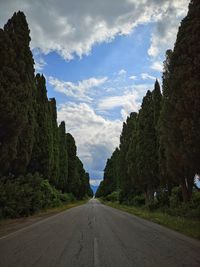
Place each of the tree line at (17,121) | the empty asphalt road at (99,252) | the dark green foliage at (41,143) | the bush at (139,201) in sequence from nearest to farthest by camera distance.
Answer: the empty asphalt road at (99,252) < the tree line at (17,121) < the dark green foliage at (41,143) < the bush at (139,201)

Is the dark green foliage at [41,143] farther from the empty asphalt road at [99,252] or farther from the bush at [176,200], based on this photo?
the empty asphalt road at [99,252]

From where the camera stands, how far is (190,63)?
687 inches

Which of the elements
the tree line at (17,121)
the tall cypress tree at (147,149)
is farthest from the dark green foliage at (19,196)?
the tall cypress tree at (147,149)

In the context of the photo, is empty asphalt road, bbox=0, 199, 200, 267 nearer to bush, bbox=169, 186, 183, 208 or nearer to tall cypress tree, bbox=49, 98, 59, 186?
bush, bbox=169, 186, 183, 208

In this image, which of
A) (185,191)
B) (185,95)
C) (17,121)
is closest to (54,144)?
(185,191)

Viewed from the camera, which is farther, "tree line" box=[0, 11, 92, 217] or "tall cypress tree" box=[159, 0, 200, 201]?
"tree line" box=[0, 11, 92, 217]

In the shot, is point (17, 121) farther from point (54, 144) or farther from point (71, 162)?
point (71, 162)

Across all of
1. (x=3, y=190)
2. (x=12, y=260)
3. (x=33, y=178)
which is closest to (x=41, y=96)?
(x=33, y=178)

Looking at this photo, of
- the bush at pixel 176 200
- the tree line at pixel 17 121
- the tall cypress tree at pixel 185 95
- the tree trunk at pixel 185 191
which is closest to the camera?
the tall cypress tree at pixel 185 95

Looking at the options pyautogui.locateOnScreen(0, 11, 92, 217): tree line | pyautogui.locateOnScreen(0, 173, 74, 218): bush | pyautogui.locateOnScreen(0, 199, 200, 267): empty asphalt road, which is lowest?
pyautogui.locateOnScreen(0, 199, 200, 267): empty asphalt road

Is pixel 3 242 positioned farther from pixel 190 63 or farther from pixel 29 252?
pixel 190 63

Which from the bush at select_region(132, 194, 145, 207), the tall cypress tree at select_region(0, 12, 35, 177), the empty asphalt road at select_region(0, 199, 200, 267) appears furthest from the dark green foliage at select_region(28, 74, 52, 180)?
the empty asphalt road at select_region(0, 199, 200, 267)

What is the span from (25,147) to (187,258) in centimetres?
1661

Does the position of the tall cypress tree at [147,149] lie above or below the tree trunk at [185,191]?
above
